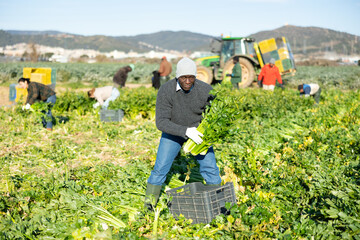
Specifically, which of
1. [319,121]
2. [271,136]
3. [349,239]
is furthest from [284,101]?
[349,239]

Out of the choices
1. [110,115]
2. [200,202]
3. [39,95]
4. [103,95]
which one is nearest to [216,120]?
[200,202]

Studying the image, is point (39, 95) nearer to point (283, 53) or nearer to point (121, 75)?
point (121, 75)

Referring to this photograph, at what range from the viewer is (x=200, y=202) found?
3.44 m

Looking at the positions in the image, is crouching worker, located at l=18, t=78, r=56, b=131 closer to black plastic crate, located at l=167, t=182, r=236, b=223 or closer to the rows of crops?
the rows of crops

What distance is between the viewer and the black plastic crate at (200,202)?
3408 millimetres

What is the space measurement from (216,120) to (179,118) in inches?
18.4

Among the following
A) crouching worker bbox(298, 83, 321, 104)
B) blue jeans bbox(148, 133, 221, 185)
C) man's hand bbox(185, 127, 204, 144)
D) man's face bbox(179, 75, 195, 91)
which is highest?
man's face bbox(179, 75, 195, 91)

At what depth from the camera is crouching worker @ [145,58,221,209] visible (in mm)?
3588

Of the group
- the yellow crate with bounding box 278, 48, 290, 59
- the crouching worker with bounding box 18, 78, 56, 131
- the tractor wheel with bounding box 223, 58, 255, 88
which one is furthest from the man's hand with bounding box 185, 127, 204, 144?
the yellow crate with bounding box 278, 48, 290, 59

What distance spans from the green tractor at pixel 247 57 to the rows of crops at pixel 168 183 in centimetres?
645

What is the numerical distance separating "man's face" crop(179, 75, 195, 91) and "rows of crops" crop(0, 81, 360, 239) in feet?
1.76

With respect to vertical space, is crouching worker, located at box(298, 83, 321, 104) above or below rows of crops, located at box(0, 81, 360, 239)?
above

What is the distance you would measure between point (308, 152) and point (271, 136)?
141 cm

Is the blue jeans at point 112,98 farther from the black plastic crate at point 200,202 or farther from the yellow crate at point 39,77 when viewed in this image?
the black plastic crate at point 200,202
